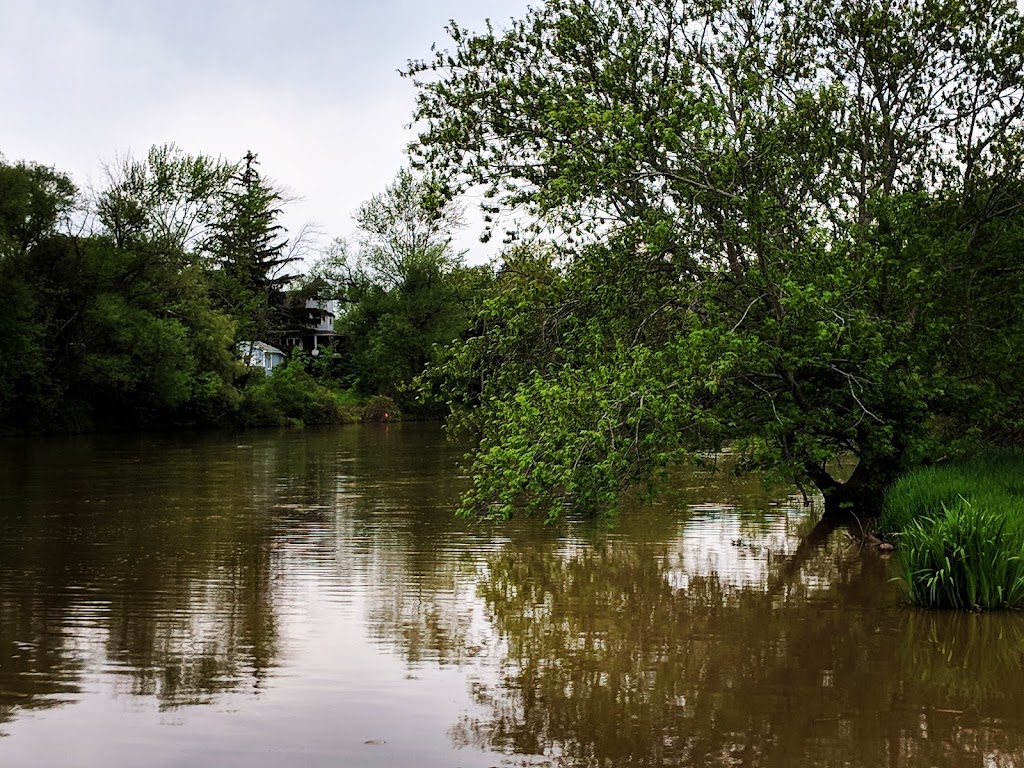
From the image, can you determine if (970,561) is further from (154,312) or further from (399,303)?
(399,303)

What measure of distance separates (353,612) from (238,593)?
70.6 inches

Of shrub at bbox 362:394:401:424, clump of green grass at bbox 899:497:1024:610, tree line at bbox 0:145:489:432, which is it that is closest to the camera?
clump of green grass at bbox 899:497:1024:610

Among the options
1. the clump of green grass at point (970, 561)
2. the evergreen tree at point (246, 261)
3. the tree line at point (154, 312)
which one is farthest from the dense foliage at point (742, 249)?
the evergreen tree at point (246, 261)

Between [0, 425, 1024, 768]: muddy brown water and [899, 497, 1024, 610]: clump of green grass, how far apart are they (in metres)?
0.23

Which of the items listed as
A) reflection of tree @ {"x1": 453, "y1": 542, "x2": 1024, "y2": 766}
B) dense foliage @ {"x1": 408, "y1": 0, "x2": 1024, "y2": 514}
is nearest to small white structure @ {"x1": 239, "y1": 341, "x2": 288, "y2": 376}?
dense foliage @ {"x1": 408, "y1": 0, "x2": 1024, "y2": 514}

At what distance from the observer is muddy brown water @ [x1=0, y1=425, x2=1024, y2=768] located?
7.27 meters

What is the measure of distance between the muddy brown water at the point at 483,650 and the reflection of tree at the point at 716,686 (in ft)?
0.09

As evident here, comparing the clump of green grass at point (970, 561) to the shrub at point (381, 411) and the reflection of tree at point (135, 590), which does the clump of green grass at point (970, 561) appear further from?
the shrub at point (381, 411)

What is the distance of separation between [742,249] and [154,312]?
4792 centimetres

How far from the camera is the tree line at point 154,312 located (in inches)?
2048

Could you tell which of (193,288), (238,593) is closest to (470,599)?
(238,593)

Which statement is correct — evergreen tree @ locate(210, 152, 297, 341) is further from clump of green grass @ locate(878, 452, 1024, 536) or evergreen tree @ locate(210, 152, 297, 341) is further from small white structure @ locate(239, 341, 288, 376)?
clump of green grass @ locate(878, 452, 1024, 536)

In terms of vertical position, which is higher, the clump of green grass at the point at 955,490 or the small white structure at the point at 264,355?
the small white structure at the point at 264,355

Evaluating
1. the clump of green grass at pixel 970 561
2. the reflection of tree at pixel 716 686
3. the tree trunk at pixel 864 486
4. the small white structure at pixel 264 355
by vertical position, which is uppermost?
the small white structure at pixel 264 355
